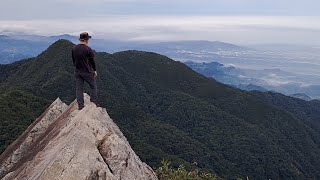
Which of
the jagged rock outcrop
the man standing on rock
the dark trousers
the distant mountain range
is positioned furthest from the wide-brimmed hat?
the distant mountain range

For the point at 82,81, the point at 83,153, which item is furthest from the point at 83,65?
the point at 83,153

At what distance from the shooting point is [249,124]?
17600cm

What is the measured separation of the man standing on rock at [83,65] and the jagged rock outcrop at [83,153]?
36.6 inches

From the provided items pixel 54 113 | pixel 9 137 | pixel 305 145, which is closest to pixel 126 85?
pixel 305 145

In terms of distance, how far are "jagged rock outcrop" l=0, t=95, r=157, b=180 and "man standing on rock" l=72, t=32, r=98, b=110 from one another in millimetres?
930

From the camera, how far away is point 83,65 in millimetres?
19281

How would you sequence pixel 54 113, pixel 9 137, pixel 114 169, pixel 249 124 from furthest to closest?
pixel 249 124, pixel 9 137, pixel 54 113, pixel 114 169

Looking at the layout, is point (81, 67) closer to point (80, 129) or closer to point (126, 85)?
point (80, 129)

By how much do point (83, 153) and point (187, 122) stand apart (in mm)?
149964

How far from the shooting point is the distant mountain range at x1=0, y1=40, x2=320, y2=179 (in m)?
122

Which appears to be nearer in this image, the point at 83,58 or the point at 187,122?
the point at 83,58

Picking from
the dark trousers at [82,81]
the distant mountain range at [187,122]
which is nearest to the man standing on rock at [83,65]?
the dark trousers at [82,81]

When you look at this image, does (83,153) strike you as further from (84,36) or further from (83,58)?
(84,36)

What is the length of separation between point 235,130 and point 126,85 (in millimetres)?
53175
